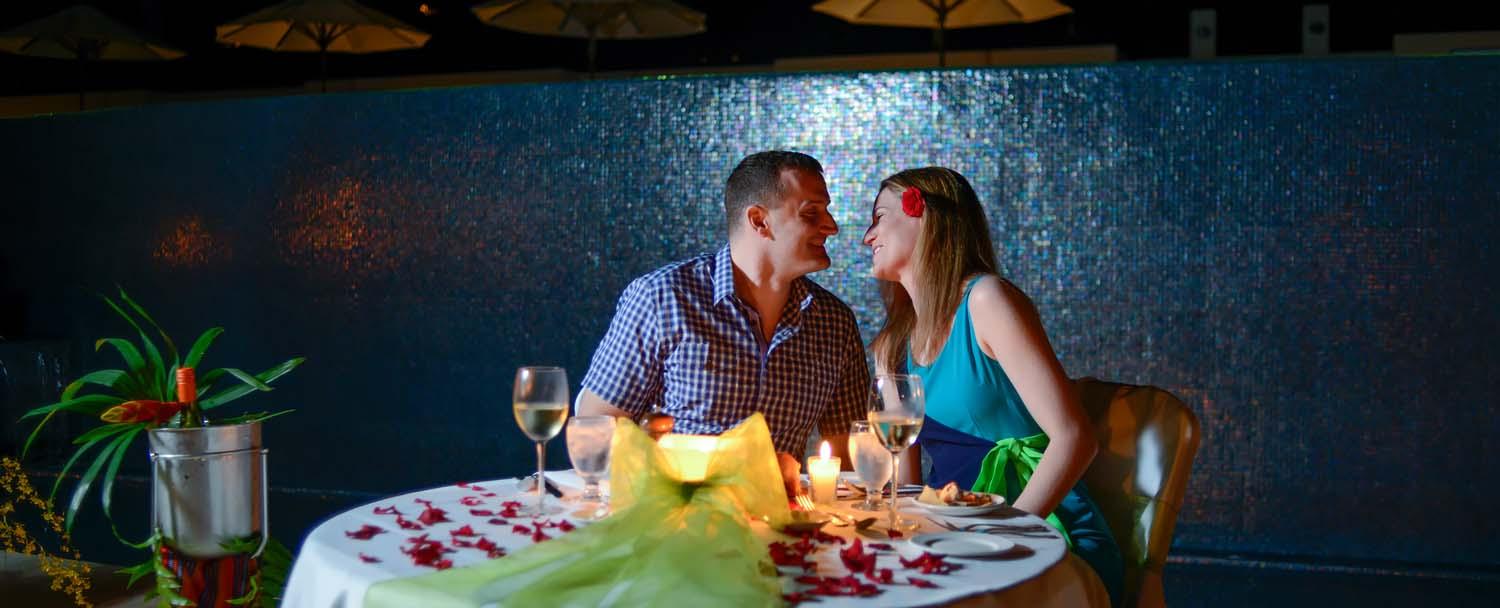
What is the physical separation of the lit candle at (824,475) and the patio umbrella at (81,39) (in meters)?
6.06

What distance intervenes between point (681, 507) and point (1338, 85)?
99.1 inches

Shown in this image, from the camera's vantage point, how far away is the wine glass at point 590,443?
4.96 ft

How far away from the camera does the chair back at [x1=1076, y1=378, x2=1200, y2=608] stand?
1.99 meters

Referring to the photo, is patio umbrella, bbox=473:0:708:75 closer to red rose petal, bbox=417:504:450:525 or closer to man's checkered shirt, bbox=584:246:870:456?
man's checkered shirt, bbox=584:246:870:456

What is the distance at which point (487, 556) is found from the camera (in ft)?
4.61

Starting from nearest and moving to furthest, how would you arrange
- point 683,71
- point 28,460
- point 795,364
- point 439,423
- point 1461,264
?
point 795,364, point 1461,264, point 439,423, point 28,460, point 683,71

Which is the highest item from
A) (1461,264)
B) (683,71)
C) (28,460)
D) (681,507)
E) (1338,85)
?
(683,71)

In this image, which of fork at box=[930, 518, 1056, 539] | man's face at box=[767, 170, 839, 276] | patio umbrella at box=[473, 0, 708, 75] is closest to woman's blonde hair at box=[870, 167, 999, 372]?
man's face at box=[767, 170, 839, 276]

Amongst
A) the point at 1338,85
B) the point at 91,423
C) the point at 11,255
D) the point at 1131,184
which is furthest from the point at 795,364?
the point at 11,255

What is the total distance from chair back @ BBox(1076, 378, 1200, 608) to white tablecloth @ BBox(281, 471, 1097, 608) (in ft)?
1.44

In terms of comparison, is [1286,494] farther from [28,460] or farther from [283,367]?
[28,460]

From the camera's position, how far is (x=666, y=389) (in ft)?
7.75

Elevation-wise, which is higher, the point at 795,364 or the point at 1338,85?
the point at 1338,85

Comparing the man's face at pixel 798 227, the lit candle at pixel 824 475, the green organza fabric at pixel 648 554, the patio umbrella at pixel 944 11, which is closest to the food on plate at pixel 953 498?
the lit candle at pixel 824 475
